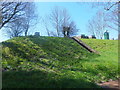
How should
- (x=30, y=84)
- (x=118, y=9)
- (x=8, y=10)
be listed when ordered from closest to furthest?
1. (x=30, y=84)
2. (x=118, y=9)
3. (x=8, y=10)

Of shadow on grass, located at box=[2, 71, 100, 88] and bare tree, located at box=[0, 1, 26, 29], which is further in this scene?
bare tree, located at box=[0, 1, 26, 29]

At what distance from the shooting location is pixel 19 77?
4129mm

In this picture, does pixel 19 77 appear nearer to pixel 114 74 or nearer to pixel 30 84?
pixel 30 84

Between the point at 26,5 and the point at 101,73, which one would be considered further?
the point at 26,5

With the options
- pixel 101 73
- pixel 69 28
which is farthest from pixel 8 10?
pixel 69 28

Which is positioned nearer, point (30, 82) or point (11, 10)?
point (30, 82)

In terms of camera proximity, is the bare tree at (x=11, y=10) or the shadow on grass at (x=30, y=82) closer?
the shadow on grass at (x=30, y=82)

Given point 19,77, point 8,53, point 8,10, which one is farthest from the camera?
point 8,10

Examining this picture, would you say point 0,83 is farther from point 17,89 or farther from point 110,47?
point 110,47

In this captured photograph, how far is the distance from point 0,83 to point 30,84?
0.75 meters

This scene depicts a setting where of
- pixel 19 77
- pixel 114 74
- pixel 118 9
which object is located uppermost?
pixel 118 9

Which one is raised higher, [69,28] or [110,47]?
[69,28]

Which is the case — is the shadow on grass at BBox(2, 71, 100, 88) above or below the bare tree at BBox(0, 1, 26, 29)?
below

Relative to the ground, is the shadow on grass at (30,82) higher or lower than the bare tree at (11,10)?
lower
